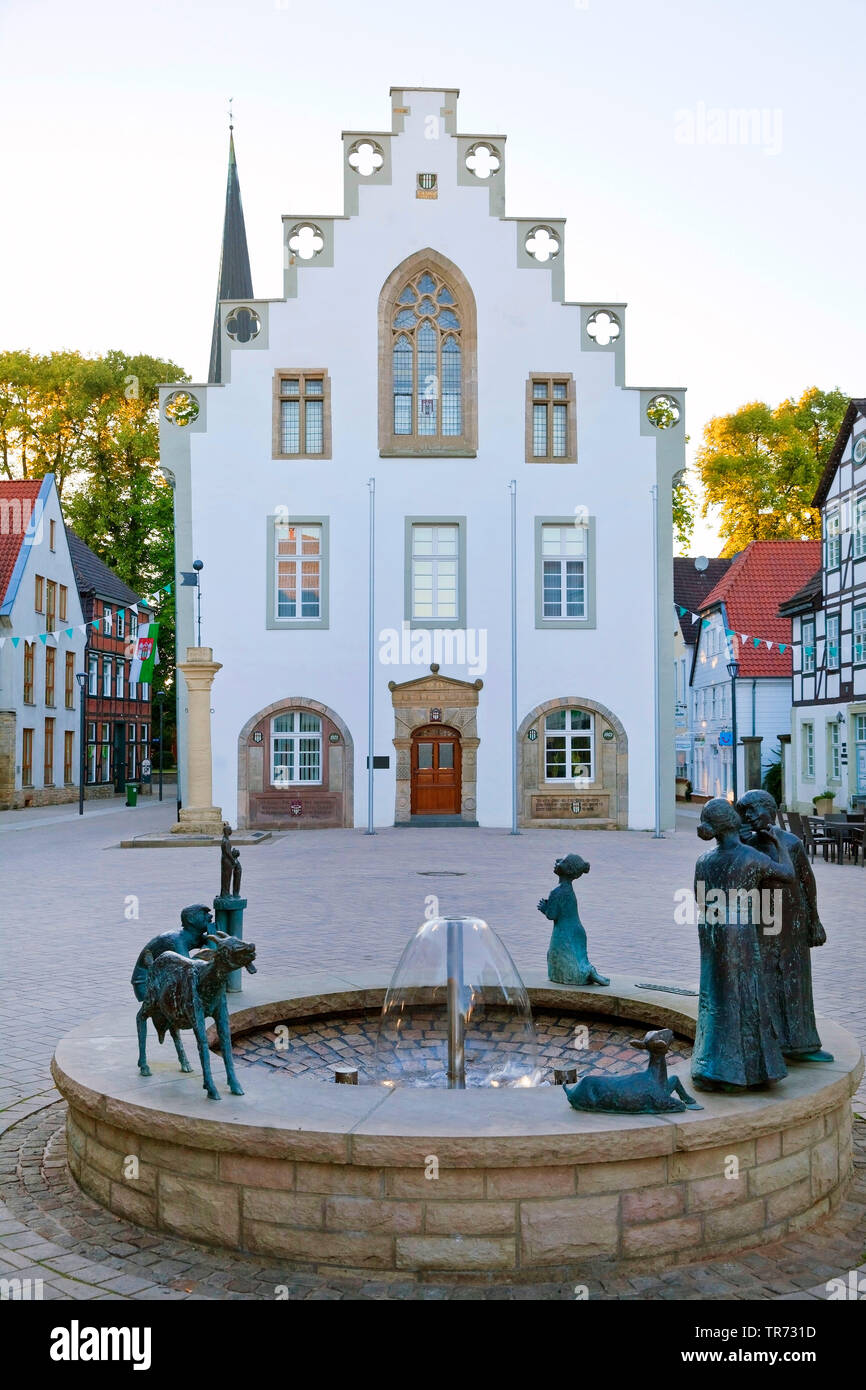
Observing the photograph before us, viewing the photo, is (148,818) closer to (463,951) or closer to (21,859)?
(21,859)

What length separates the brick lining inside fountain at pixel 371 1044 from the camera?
6062 millimetres

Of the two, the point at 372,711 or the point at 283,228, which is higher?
the point at 283,228

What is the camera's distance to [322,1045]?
21.6 feet

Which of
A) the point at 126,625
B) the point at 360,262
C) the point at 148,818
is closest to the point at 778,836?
the point at 360,262

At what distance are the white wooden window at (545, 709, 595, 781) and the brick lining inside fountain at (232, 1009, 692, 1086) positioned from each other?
2146 cm

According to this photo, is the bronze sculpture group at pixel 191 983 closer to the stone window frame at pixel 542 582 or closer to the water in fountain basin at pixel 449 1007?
the water in fountain basin at pixel 449 1007

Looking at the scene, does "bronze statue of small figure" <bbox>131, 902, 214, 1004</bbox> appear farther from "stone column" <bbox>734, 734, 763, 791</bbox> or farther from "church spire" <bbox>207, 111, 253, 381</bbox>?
"church spire" <bbox>207, 111, 253, 381</bbox>

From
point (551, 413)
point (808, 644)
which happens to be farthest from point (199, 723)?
point (808, 644)

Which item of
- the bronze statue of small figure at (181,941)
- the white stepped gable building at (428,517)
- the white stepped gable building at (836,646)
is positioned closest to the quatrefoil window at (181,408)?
the white stepped gable building at (428,517)

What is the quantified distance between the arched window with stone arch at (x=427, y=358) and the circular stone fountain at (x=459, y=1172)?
81.3 feet

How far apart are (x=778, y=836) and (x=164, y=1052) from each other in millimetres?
2951

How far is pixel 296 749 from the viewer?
2783cm

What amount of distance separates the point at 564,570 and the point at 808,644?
10.6 metres

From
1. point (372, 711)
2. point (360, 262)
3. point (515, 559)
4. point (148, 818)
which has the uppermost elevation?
point (360, 262)
